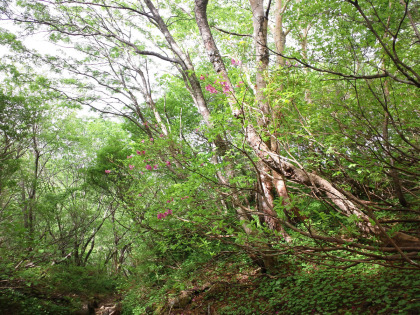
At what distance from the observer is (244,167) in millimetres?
4559

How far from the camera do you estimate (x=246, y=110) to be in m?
3.31

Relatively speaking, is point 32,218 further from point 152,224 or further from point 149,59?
point 149,59

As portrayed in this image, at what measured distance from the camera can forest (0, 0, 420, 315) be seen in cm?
242

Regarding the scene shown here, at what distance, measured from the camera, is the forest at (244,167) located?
7.95 ft

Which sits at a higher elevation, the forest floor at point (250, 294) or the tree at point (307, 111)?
the tree at point (307, 111)

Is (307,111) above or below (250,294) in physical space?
above

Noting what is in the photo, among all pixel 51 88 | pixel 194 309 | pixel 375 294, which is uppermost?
pixel 51 88

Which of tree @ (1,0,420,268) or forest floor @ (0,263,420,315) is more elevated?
tree @ (1,0,420,268)

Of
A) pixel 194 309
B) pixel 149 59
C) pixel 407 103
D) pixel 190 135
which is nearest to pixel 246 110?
pixel 407 103

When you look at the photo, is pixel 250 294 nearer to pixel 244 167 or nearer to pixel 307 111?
pixel 244 167

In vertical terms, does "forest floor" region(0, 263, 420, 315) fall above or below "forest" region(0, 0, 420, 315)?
below

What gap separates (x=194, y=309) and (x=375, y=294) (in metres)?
3.36

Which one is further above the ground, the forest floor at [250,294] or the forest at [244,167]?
the forest at [244,167]

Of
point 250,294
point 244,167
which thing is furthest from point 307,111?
point 250,294
